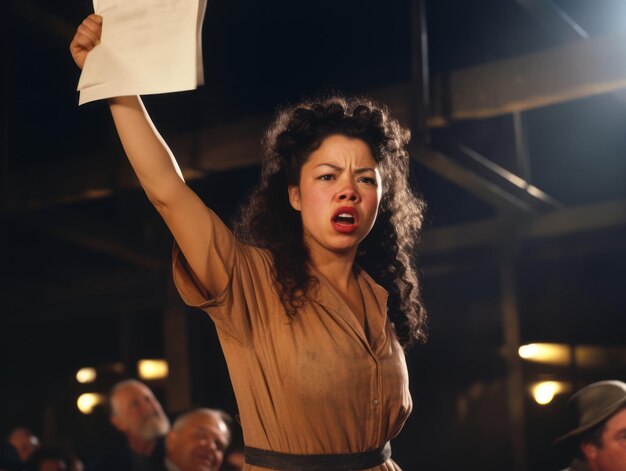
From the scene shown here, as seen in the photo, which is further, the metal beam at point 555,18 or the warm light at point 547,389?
the warm light at point 547,389

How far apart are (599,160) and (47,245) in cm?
469

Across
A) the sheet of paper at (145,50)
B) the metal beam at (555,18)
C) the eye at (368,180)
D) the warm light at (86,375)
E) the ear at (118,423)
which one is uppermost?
the metal beam at (555,18)

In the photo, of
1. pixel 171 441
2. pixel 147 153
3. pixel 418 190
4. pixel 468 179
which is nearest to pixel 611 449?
pixel 147 153

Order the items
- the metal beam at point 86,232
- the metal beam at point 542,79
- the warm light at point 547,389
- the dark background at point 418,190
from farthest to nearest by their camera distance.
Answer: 1. the warm light at point 547,389
2. the metal beam at point 86,232
3. the dark background at point 418,190
4. the metal beam at point 542,79

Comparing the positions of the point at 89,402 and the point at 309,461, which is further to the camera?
the point at 89,402

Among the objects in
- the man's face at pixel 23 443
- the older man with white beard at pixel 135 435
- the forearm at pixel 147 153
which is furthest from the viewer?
the man's face at pixel 23 443

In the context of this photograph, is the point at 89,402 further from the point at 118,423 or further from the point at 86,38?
the point at 86,38

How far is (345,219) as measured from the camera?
1.75 meters

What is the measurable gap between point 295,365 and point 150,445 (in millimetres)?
3483

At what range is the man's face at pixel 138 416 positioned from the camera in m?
4.91

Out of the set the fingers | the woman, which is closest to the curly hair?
the woman

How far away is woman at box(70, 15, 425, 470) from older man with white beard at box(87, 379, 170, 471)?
10.2 ft

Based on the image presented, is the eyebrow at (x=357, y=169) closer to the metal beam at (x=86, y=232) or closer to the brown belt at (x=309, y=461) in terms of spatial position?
the brown belt at (x=309, y=461)

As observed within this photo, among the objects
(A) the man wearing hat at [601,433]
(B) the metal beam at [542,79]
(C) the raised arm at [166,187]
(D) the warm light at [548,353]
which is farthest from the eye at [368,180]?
(D) the warm light at [548,353]
